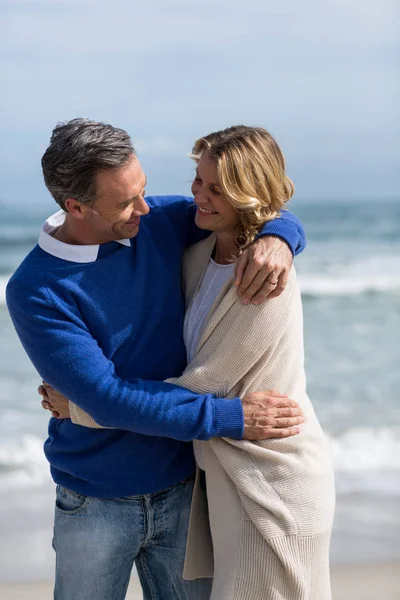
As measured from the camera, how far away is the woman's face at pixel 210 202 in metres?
2.07

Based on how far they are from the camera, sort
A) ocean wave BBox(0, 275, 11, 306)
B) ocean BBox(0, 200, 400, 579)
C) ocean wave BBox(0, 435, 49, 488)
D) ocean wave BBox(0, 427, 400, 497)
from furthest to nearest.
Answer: ocean wave BBox(0, 275, 11, 306) < ocean wave BBox(0, 435, 49, 488) < ocean wave BBox(0, 427, 400, 497) < ocean BBox(0, 200, 400, 579)

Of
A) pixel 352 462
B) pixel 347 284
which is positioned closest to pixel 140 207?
pixel 352 462

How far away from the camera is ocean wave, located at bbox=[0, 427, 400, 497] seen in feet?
16.2

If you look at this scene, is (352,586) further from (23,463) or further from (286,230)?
(23,463)

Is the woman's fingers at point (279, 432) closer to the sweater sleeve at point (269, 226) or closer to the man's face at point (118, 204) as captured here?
the sweater sleeve at point (269, 226)

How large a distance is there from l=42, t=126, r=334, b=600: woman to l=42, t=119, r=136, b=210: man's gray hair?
0.22m

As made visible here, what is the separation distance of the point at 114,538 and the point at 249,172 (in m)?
0.90

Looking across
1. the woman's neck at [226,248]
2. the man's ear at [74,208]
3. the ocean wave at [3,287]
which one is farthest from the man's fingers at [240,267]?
the ocean wave at [3,287]

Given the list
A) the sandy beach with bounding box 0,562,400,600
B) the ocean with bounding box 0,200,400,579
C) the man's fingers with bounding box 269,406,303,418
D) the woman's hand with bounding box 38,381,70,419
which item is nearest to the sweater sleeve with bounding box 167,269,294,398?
the man's fingers with bounding box 269,406,303,418

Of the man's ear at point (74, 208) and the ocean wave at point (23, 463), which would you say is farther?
the ocean wave at point (23, 463)

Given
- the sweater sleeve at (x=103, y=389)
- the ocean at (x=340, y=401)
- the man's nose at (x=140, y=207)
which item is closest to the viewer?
the sweater sleeve at (x=103, y=389)

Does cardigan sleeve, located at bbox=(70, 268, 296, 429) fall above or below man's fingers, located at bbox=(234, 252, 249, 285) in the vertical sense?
below

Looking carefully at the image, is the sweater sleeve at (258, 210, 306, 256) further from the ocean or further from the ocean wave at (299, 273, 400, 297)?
the ocean wave at (299, 273, 400, 297)

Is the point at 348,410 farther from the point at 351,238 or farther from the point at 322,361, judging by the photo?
the point at 351,238
